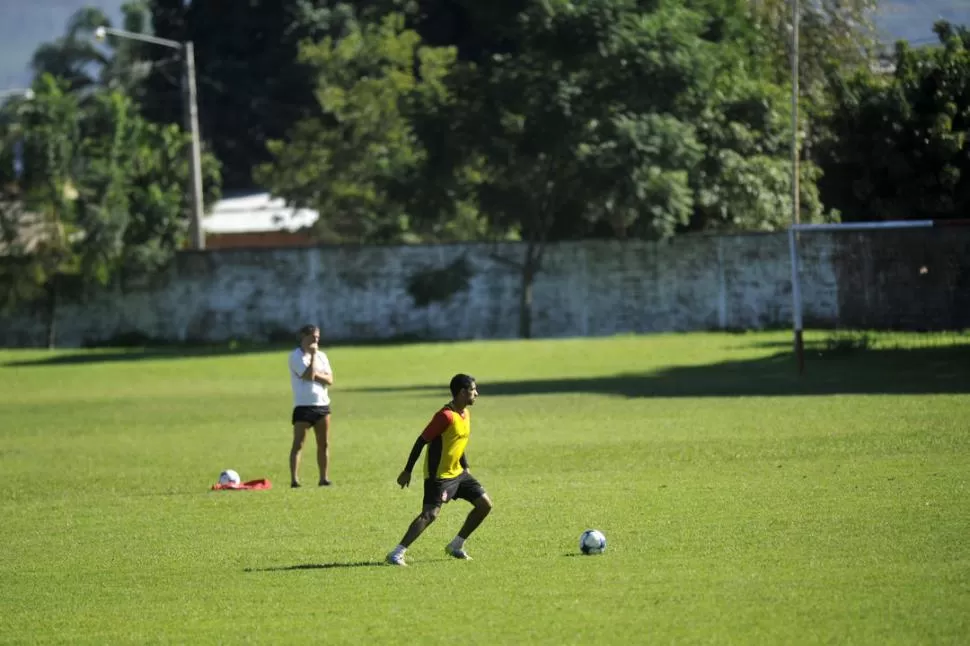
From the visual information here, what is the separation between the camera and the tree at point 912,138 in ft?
131

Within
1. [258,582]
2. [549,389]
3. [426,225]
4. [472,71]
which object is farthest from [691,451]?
[426,225]

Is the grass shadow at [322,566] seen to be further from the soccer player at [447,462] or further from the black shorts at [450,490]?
the black shorts at [450,490]

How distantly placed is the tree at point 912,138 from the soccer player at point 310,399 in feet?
79.8

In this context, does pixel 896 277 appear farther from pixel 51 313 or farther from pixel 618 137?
pixel 51 313

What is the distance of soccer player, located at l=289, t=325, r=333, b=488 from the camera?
19.3 metres

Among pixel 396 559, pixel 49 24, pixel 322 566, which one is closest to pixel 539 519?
pixel 396 559

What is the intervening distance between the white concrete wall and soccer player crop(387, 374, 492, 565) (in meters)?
33.9

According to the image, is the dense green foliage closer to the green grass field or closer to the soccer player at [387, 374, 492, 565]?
the green grass field

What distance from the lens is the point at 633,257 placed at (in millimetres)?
47344

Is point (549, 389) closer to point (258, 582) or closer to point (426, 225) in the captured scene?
point (258, 582)

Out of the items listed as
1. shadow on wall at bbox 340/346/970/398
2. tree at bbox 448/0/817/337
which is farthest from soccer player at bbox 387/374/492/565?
tree at bbox 448/0/817/337

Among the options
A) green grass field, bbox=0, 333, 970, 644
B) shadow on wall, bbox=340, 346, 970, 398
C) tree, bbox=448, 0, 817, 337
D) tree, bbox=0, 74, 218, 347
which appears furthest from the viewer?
tree, bbox=0, 74, 218, 347

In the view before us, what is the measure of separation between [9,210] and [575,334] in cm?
1803

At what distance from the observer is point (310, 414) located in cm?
1942
